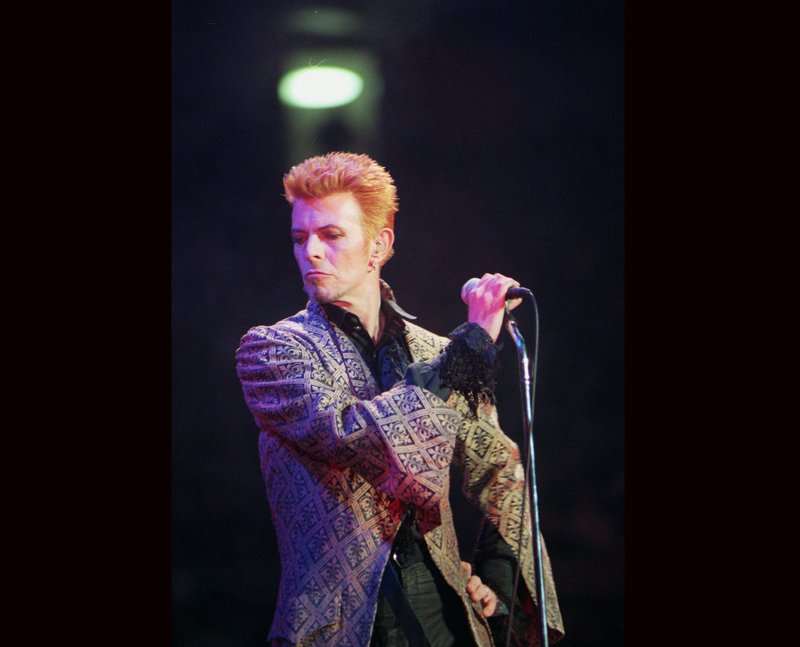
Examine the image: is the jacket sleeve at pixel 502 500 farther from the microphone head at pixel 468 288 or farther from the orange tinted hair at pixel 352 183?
the orange tinted hair at pixel 352 183

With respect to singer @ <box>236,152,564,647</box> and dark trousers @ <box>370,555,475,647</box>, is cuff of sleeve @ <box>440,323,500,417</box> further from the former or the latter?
dark trousers @ <box>370,555,475,647</box>

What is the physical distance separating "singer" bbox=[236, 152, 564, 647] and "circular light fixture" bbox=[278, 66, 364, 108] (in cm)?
18

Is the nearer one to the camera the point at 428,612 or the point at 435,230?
the point at 428,612

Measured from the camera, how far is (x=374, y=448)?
8.32ft

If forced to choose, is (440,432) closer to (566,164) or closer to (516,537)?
(516,537)

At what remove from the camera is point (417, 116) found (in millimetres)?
2889

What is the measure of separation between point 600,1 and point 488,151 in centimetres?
63

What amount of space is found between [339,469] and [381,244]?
0.69 metres

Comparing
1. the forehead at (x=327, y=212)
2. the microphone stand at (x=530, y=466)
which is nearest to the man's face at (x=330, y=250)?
the forehead at (x=327, y=212)

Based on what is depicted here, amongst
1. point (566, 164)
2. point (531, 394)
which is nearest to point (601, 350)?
point (531, 394)

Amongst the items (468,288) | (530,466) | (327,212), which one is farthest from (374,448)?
(327,212)

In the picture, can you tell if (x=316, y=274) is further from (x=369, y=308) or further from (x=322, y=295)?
(x=369, y=308)

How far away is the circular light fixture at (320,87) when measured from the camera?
111 inches

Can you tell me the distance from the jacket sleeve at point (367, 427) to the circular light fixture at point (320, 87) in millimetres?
755
